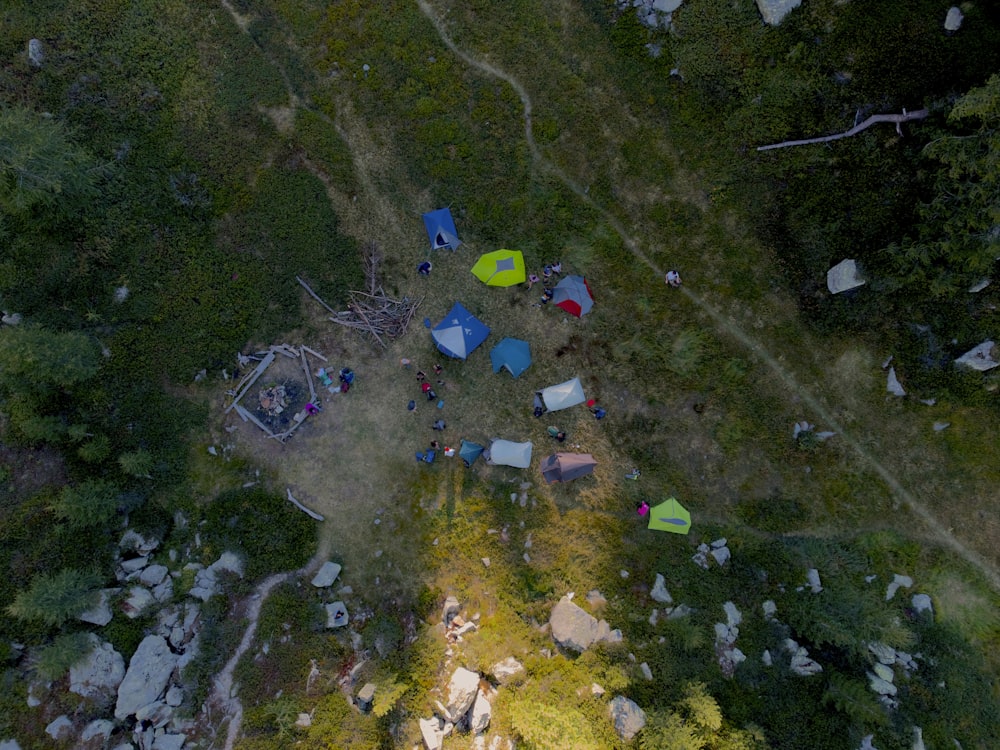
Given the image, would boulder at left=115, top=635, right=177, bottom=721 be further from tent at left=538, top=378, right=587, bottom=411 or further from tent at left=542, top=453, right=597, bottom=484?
tent at left=538, top=378, right=587, bottom=411

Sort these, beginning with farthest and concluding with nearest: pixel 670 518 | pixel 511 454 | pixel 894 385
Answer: pixel 894 385, pixel 511 454, pixel 670 518

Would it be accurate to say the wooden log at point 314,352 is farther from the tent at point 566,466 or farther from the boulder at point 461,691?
the boulder at point 461,691

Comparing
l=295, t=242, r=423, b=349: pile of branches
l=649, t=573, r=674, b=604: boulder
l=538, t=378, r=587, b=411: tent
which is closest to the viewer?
l=649, t=573, r=674, b=604: boulder

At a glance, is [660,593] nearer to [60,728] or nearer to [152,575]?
[152,575]

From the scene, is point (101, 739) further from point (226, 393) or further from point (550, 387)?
point (550, 387)

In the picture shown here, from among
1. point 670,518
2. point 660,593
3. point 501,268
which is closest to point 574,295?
point 501,268

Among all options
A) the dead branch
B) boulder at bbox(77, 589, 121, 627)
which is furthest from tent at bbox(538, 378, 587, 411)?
boulder at bbox(77, 589, 121, 627)
